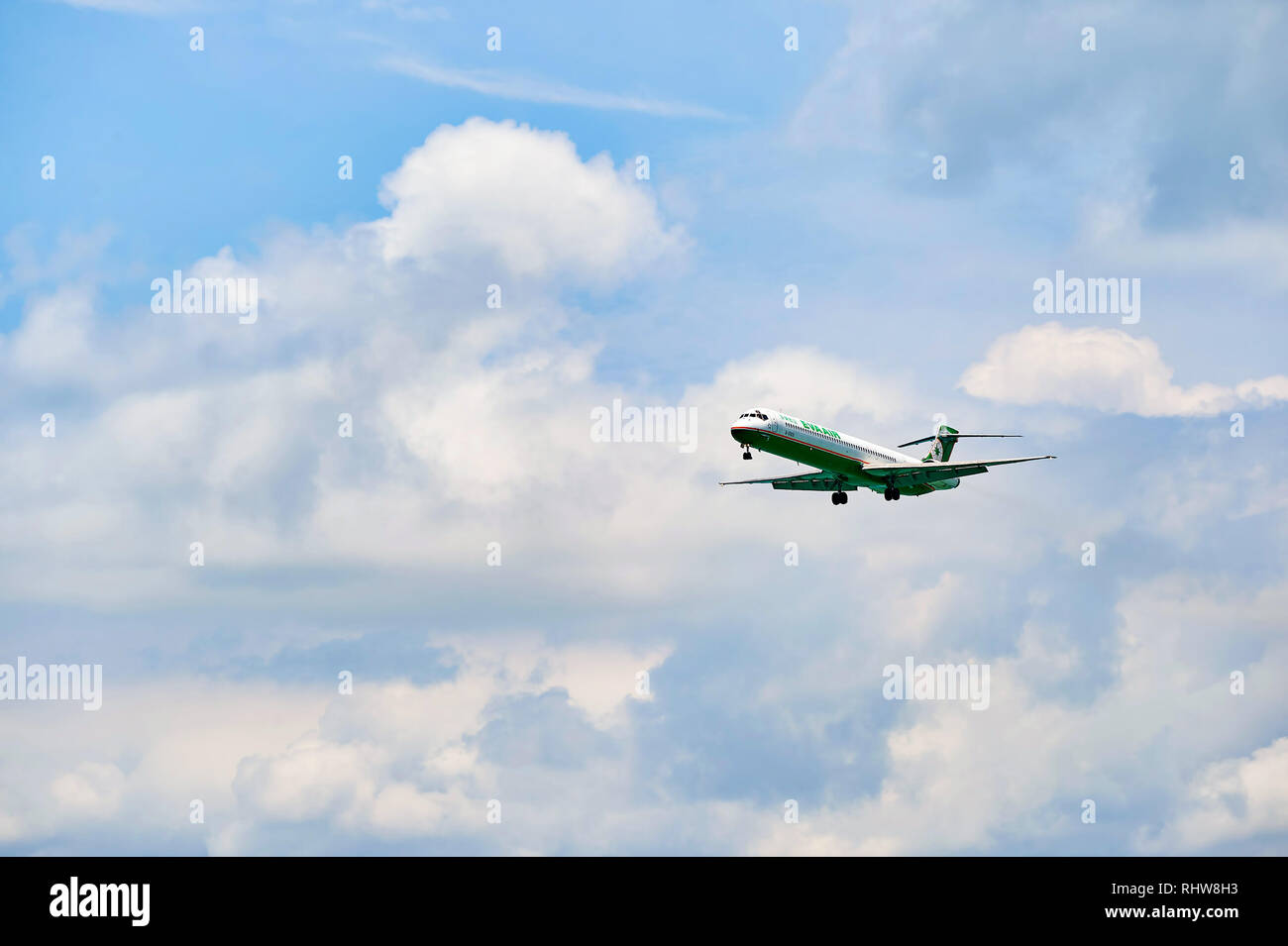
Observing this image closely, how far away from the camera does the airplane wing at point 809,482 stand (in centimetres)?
19475

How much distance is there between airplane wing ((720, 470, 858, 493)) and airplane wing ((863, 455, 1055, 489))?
5.10 metres

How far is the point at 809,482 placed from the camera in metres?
197

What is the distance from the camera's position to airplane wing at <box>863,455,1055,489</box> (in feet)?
622

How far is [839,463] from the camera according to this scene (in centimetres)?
18575

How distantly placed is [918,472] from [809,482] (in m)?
14.3

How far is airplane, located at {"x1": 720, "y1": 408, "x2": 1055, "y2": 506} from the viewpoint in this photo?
172m

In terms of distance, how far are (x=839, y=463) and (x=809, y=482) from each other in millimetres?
11670

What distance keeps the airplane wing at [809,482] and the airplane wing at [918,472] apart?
5.10 metres
